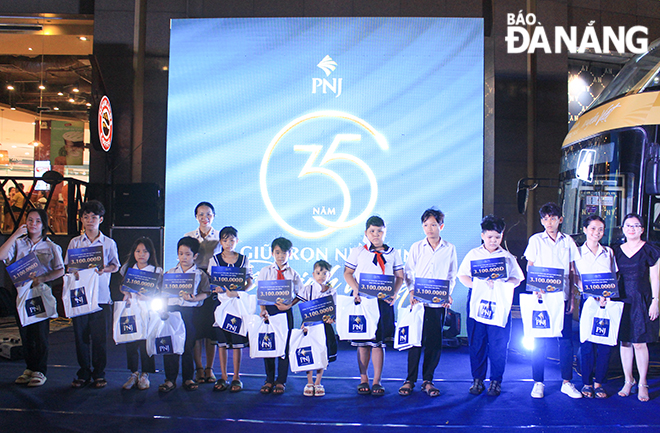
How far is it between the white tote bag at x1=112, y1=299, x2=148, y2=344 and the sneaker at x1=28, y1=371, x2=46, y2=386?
0.84 metres

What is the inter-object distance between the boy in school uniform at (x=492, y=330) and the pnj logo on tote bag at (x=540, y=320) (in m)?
0.20

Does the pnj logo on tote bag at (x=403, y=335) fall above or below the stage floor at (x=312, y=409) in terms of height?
above

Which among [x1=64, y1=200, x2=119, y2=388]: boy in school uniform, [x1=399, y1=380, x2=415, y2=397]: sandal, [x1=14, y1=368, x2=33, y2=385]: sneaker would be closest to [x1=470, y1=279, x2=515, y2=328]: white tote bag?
[x1=399, y1=380, x2=415, y2=397]: sandal

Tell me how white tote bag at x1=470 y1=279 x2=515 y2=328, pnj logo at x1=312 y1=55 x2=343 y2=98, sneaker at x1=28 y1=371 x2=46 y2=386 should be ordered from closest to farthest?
1. white tote bag at x1=470 y1=279 x2=515 y2=328
2. sneaker at x1=28 y1=371 x2=46 y2=386
3. pnj logo at x1=312 y1=55 x2=343 y2=98

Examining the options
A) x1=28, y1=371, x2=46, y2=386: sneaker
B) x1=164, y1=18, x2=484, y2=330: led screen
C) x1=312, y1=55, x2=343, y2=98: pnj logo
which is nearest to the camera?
x1=28, y1=371, x2=46, y2=386: sneaker

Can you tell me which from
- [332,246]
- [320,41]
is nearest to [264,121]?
[320,41]

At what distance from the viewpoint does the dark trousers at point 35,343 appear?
4.08 meters

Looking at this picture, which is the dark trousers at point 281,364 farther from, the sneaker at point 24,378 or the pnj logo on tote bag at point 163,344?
the sneaker at point 24,378

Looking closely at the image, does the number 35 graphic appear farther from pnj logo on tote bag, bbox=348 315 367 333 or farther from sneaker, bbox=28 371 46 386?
sneaker, bbox=28 371 46 386

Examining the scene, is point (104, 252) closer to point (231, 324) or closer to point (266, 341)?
point (231, 324)

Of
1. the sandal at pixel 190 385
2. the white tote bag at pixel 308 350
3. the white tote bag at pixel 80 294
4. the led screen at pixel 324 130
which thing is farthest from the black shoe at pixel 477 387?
the white tote bag at pixel 80 294

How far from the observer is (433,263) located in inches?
155

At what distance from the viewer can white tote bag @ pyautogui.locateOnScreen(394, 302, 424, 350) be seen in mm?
3865

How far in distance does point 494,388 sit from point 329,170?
331 cm
